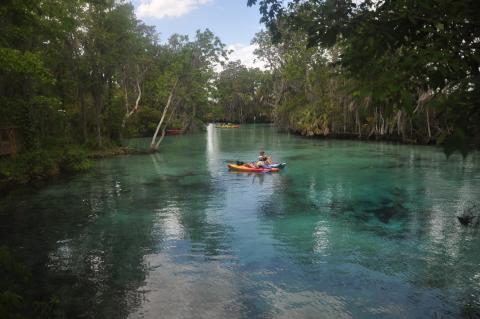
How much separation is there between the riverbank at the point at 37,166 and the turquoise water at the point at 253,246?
152 centimetres

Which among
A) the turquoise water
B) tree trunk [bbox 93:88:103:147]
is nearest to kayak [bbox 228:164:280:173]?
the turquoise water

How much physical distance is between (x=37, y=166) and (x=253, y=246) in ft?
56.1

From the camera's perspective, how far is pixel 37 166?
24.6 meters

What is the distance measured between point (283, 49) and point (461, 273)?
66.5 m

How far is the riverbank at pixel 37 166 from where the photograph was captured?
22.5 meters

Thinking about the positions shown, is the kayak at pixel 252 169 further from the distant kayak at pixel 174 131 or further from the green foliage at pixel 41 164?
the distant kayak at pixel 174 131

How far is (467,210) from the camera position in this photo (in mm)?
16391

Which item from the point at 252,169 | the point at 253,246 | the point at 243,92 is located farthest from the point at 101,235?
the point at 243,92

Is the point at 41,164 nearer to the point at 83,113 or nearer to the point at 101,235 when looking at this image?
the point at 83,113

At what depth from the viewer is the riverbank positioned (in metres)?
22.5

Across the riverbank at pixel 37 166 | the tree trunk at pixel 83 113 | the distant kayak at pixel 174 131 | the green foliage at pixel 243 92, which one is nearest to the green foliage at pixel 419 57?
the riverbank at pixel 37 166

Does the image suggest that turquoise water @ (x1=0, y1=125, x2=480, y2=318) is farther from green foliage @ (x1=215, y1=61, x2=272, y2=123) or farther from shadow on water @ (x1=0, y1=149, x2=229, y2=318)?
green foliage @ (x1=215, y1=61, x2=272, y2=123)

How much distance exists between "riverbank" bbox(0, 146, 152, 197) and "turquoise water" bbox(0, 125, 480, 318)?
152cm

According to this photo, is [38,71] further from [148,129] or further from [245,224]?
[148,129]
